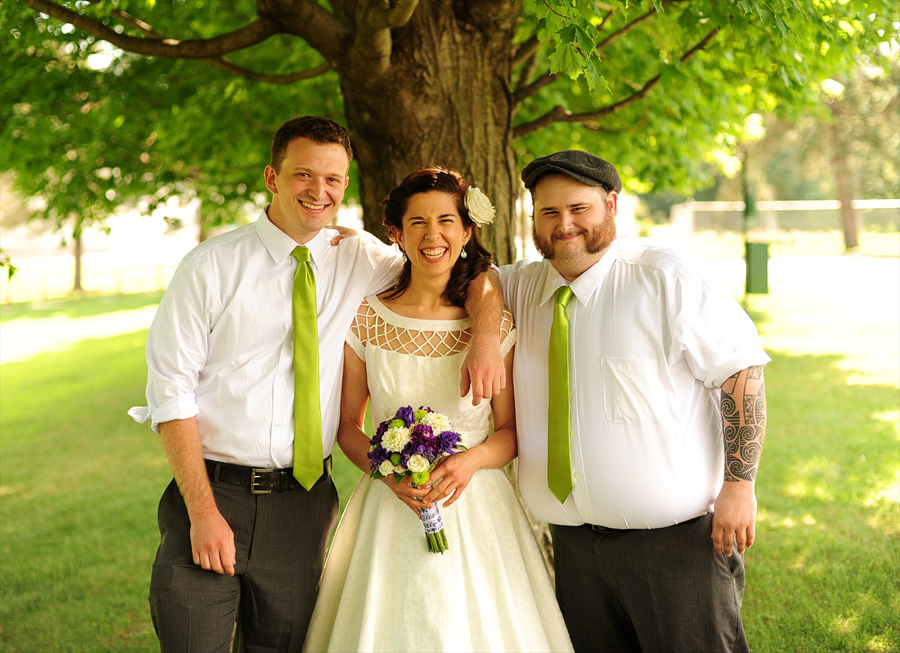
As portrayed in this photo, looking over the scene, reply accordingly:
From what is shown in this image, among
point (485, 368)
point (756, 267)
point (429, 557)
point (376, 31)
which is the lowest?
point (429, 557)

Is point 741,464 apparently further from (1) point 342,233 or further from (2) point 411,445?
(1) point 342,233

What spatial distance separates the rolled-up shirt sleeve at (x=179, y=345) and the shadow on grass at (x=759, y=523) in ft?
9.96

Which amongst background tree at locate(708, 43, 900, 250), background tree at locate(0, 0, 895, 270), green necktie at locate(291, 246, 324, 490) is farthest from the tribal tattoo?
background tree at locate(708, 43, 900, 250)

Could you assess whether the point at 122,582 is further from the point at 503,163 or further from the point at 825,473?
the point at 825,473

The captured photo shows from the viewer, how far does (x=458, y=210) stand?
333 cm

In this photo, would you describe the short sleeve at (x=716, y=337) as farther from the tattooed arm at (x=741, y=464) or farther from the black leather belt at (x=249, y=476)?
the black leather belt at (x=249, y=476)

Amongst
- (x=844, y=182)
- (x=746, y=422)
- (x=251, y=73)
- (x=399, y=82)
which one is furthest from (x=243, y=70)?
(x=844, y=182)

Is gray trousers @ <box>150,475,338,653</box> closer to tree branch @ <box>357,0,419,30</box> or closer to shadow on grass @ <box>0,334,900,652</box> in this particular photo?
tree branch @ <box>357,0,419,30</box>

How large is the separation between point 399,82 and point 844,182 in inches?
1071

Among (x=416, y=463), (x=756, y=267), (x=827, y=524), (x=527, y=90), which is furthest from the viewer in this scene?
(x=756, y=267)

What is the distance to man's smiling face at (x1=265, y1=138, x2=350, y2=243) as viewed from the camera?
3.25 metres

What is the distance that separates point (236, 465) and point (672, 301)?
Result: 1936 mm

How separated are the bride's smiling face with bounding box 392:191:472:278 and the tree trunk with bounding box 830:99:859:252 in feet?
76.6

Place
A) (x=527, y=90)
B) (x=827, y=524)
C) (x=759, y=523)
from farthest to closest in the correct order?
(x=759, y=523) < (x=827, y=524) < (x=527, y=90)
